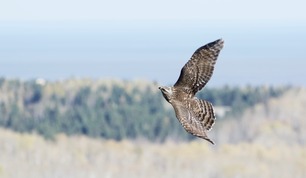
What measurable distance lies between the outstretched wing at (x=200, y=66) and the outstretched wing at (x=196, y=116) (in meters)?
0.12

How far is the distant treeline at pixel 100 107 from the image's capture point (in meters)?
81.1

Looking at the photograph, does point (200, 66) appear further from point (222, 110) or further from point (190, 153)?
point (222, 110)

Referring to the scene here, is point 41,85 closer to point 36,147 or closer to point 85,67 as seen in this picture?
point 36,147

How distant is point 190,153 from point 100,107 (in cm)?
1128

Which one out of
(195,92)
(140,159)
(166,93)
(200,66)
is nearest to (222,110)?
(140,159)

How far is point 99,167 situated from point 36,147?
495cm

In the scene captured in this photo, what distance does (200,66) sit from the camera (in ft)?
19.2

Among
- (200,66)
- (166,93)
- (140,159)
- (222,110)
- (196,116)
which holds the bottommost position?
(140,159)

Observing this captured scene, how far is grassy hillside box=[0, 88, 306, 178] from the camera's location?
6838 centimetres

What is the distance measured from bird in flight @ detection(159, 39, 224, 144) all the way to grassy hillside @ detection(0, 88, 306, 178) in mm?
56008

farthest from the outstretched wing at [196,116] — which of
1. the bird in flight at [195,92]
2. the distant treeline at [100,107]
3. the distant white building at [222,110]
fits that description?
the distant white building at [222,110]

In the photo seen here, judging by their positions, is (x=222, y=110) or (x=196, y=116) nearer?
(x=196, y=116)

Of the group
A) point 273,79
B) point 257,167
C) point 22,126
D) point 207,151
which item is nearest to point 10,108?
point 22,126

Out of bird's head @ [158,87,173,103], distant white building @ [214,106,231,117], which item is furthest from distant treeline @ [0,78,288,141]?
bird's head @ [158,87,173,103]
